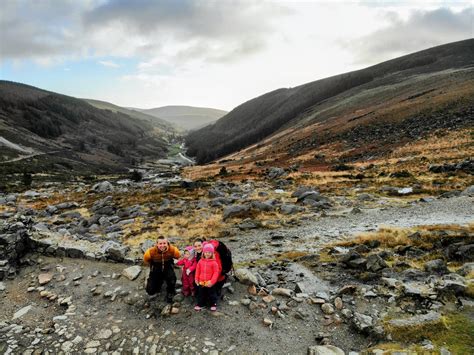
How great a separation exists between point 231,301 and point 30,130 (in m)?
184

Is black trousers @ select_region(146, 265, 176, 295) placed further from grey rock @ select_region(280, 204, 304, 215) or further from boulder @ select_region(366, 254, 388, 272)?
grey rock @ select_region(280, 204, 304, 215)

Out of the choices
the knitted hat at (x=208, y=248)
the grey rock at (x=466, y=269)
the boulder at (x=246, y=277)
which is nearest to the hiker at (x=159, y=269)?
the knitted hat at (x=208, y=248)

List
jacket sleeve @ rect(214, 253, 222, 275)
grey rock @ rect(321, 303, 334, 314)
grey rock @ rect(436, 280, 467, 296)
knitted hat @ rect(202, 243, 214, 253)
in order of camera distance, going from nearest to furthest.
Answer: grey rock @ rect(436, 280, 467, 296)
grey rock @ rect(321, 303, 334, 314)
knitted hat @ rect(202, 243, 214, 253)
jacket sleeve @ rect(214, 253, 222, 275)

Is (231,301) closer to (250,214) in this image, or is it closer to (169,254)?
(169,254)

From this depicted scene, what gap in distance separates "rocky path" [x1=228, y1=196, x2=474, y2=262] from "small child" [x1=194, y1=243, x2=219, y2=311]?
5061 millimetres

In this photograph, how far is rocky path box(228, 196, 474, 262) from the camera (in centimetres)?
1695

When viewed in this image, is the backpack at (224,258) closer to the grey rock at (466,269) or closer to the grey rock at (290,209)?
the grey rock at (466,269)

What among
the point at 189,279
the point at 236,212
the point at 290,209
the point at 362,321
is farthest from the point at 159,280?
the point at 290,209

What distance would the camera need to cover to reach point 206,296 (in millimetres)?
10422

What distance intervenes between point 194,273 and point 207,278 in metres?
0.80

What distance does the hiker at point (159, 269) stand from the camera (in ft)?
36.4

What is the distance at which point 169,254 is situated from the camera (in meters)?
11.3

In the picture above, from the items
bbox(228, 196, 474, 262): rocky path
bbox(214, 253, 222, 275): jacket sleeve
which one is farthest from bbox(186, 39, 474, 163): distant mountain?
bbox(214, 253, 222, 275): jacket sleeve

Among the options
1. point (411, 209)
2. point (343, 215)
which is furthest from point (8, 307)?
point (411, 209)
